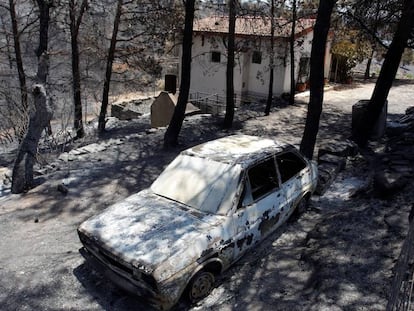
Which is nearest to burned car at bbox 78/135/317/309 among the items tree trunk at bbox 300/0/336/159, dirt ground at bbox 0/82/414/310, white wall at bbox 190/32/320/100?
dirt ground at bbox 0/82/414/310

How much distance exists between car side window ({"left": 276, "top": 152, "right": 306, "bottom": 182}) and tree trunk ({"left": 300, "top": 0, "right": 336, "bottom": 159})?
8.19ft

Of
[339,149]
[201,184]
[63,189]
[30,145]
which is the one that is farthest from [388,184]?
[30,145]

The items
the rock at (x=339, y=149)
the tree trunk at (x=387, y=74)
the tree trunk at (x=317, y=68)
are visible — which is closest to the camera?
the tree trunk at (x=317, y=68)

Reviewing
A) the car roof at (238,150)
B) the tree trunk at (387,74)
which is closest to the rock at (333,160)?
the tree trunk at (387,74)

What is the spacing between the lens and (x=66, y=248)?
5984 mm

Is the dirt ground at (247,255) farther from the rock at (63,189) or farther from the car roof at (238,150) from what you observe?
the car roof at (238,150)

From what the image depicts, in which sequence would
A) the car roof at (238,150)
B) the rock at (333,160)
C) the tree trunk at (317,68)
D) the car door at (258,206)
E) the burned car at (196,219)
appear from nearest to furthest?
the burned car at (196,219)
the car door at (258,206)
the car roof at (238,150)
the tree trunk at (317,68)
the rock at (333,160)

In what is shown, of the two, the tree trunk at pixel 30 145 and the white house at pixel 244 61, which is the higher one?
the white house at pixel 244 61

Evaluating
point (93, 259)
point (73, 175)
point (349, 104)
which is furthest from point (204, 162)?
point (349, 104)

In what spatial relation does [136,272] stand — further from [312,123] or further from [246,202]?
[312,123]

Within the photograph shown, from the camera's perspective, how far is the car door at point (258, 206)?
5.22m

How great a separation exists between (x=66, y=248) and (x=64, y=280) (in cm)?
83

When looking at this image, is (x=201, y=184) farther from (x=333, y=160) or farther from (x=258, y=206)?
(x=333, y=160)

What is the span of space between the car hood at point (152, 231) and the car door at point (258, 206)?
0.43 metres
